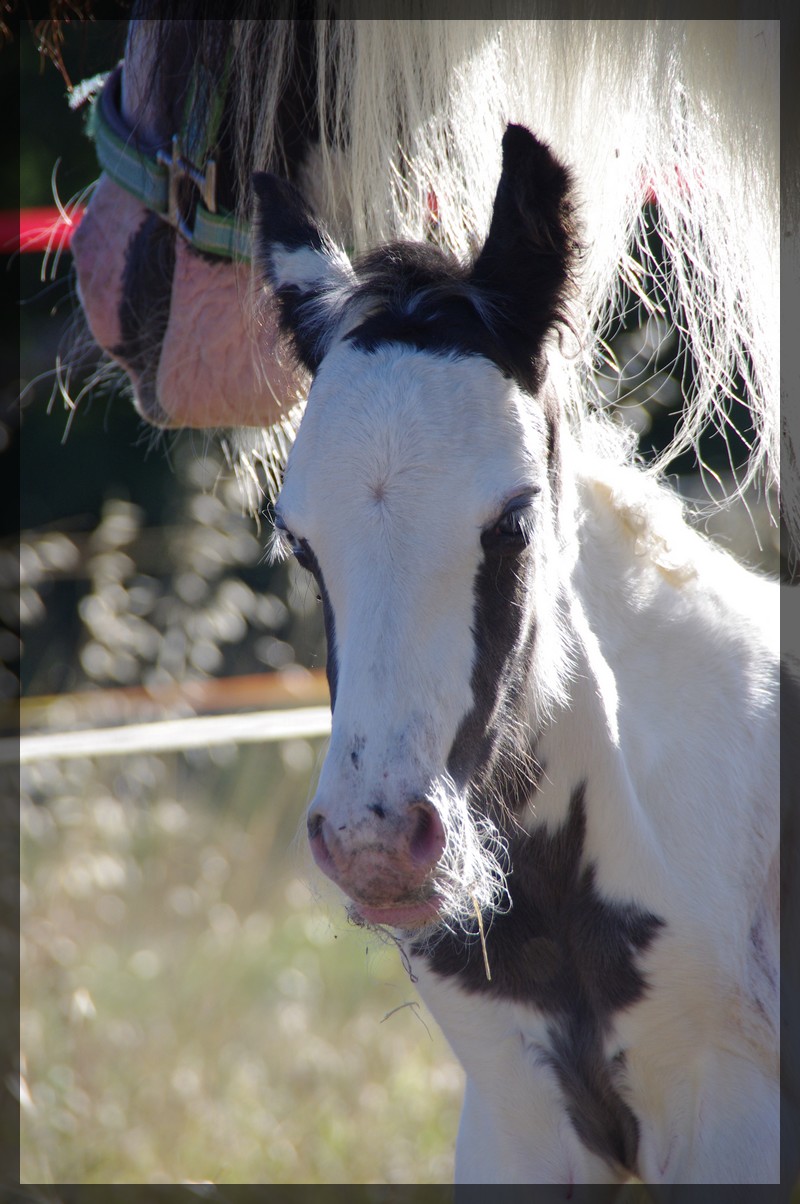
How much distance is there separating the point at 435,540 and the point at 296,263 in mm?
542

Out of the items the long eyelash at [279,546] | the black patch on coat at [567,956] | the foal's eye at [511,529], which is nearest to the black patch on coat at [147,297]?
the long eyelash at [279,546]

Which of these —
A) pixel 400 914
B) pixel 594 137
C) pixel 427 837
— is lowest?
pixel 400 914

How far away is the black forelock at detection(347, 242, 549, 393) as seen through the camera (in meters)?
1.33

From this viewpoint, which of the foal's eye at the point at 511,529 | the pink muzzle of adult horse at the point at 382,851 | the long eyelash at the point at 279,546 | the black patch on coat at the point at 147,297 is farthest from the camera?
the black patch on coat at the point at 147,297

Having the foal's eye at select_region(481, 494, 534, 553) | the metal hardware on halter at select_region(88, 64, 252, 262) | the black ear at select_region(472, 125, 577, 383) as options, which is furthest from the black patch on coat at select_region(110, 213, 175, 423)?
the foal's eye at select_region(481, 494, 534, 553)

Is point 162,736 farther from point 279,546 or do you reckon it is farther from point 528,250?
point 528,250

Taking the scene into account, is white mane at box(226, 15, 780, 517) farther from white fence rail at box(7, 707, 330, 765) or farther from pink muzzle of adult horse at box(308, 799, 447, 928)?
white fence rail at box(7, 707, 330, 765)

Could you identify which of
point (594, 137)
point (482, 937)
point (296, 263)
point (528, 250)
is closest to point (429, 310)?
point (528, 250)

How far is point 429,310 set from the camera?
4.46ft

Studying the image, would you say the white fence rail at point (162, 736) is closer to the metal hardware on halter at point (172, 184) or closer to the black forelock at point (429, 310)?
the metal hardware on halter at point (172, 184)

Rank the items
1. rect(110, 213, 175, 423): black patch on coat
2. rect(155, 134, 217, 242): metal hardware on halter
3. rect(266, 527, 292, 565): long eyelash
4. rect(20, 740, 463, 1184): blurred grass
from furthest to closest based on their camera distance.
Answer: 1. rect(20, 740, 463, 1184): blurred grass
2. rect(110, 213, 175, 423): black patch on coat
3. rect(155, 134, 217, 242): metal hardware on halter
4. rect(266, 527, 292, 565): long eyelash

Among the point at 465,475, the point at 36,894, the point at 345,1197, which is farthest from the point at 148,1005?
the point at 465,475

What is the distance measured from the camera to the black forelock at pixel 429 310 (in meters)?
1.33

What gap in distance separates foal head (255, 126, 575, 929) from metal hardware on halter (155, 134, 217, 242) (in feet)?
1.26
